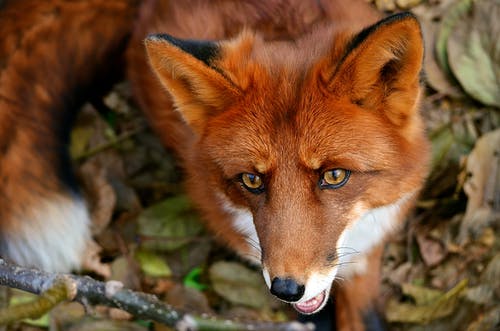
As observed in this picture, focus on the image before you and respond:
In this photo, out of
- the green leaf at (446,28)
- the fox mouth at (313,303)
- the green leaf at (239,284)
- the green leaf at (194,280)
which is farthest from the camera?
the green leaf at (446,28)

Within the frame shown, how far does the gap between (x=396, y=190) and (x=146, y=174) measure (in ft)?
6.27

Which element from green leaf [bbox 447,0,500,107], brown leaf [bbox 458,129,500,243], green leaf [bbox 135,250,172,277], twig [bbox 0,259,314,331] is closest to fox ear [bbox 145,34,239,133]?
twig [bbox 0,259,314,331]

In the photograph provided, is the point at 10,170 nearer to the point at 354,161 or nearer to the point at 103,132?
the point at 103,132

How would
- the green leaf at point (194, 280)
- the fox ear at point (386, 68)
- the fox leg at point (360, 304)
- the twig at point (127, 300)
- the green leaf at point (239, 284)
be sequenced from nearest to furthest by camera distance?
the twig at point (127, 300)
the fox ear at point (386, 68)
the fox leg at point (360, 304)
the green leaf at point (239, 284)
the green leaf at point (194, 280)

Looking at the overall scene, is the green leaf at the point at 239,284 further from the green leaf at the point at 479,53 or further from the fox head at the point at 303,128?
the green leaf at the point at 479,53

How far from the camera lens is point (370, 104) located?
2.61 m

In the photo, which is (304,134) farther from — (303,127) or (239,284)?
(239,284)

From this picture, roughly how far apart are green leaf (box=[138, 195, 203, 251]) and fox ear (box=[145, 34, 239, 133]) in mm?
1218

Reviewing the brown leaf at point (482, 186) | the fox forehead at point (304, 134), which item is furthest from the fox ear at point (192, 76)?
the brown leaf at point (482, 186)

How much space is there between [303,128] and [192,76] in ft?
1.61

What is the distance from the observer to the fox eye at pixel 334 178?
8.50 feet

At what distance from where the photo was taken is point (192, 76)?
2.63 meters

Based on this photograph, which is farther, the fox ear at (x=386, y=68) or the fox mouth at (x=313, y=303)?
the fox mouth at (x=313, y=303)

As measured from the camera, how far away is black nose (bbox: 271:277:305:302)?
252cm
